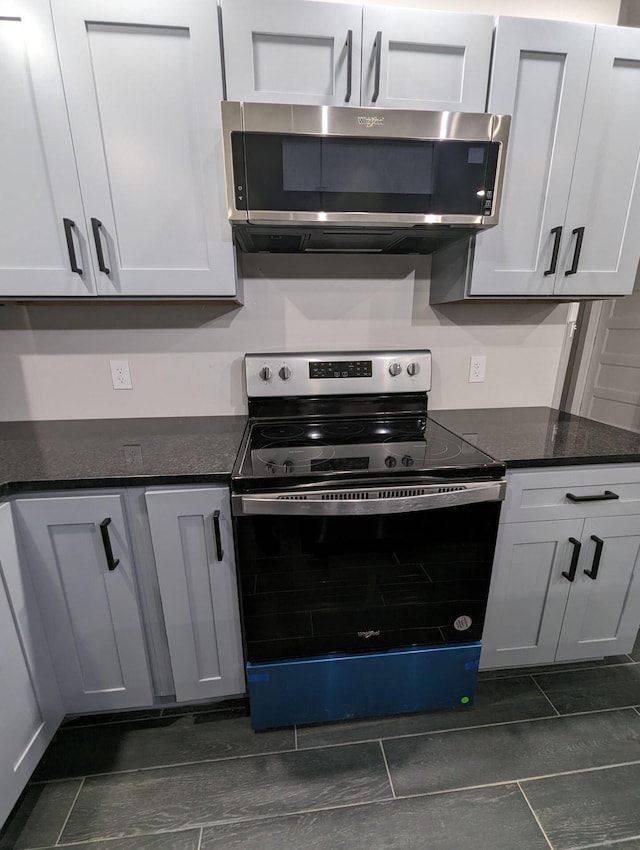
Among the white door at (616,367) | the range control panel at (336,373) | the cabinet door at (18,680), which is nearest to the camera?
the cabinet door at (18,680)

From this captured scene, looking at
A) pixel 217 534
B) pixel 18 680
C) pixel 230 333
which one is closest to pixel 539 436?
pixel 217 534

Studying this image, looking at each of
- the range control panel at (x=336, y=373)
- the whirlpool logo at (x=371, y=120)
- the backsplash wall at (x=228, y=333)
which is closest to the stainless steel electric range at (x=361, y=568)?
the range control panel at (x=336, y=373)

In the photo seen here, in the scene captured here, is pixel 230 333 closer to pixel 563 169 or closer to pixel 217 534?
pixel 217 534

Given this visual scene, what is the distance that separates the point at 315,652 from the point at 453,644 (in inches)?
18.2

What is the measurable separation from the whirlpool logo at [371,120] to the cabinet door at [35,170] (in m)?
0.84

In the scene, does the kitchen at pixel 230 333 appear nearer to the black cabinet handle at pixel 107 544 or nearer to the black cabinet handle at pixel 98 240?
the black cabinet handle at pixel 98 240

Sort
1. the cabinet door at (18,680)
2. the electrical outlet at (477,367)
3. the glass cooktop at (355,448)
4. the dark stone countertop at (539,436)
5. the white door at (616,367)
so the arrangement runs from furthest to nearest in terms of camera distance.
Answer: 1. the white door at (616,367)
2. the electrical outlet at (477,367)
3. the dark stone countertop at (539,436)
4. the glass cooktop at (355,448)
5. the cabinet door at (18,680)

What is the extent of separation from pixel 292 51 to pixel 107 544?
1506 millimetres

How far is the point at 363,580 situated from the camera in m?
1.15

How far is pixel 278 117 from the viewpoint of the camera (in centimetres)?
104

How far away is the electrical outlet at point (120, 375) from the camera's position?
1.56 metres

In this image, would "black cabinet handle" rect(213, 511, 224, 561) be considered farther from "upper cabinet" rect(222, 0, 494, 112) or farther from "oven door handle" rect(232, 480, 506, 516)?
"upper cabinet" rect(222, 0, 494, 112)

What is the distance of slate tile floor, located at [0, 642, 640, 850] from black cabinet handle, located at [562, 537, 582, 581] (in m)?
0.51

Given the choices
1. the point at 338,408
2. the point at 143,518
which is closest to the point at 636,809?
the point at 338,408
